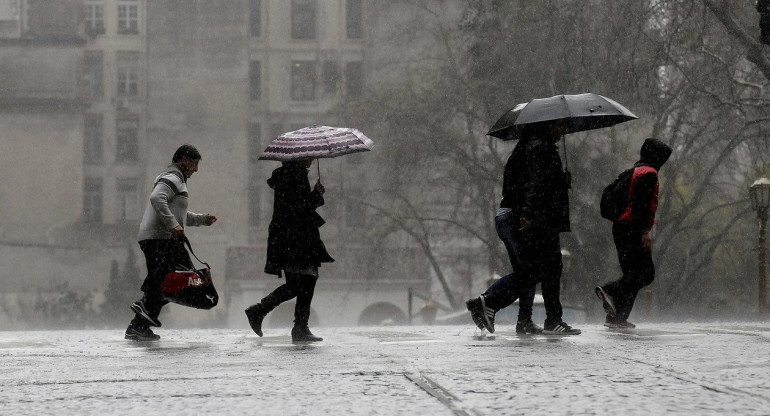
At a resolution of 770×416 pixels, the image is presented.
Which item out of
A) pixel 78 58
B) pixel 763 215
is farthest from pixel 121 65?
pixel 763 215

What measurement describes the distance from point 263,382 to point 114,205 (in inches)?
2683

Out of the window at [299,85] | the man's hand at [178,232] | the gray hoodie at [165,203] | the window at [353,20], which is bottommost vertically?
the man's hand at [178,232]

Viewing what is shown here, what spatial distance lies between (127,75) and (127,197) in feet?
22.0

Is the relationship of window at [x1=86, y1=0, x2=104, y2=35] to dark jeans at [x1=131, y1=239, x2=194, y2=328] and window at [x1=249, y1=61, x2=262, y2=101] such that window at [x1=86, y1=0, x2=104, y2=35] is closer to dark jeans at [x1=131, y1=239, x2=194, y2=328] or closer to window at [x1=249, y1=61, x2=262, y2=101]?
window at [x1=249, y1=61, x2=262, y2=101]

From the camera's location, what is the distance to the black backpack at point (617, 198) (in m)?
11.6

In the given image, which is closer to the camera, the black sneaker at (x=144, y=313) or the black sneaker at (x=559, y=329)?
the black sneaker at (x=559, y=329)

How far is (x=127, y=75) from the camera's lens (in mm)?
73812

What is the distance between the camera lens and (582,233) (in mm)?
36406

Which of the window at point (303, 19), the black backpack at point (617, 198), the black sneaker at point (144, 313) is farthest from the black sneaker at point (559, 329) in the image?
the window at point (303, 19)

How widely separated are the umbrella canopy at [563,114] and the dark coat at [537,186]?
20 cm

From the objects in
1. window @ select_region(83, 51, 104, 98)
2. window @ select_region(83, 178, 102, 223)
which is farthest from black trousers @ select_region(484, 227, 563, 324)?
window @ select_region(83, 51, 104, 98)

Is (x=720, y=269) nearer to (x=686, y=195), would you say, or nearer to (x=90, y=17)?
(x=686, y=195)

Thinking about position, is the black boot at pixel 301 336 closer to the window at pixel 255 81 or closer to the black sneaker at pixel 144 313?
the black sneaker at pixel 144 313

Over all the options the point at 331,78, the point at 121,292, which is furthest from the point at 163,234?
the point at 121,292
